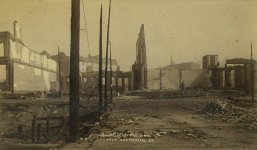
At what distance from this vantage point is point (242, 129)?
12.5 m

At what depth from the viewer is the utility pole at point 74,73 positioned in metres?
9.70

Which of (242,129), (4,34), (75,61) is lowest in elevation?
(242,129)

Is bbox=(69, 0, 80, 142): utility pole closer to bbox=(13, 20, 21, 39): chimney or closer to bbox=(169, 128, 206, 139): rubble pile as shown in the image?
bbox=(169, 128, 206, 139): rubble pile

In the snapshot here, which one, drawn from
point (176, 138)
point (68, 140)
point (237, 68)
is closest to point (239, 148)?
point (176, 138)

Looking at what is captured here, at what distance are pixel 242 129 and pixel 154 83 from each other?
5139cm

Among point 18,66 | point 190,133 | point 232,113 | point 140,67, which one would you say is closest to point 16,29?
point 18,66

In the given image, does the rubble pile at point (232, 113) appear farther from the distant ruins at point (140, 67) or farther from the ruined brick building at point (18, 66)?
the distant ruins at point (140, 67)

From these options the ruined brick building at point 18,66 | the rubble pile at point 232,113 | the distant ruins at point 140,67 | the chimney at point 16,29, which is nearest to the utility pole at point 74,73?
the rubble pile at point 232,113

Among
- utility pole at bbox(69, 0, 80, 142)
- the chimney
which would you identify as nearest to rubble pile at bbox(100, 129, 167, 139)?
utility pole at bbox(69, 0, 80, 142)

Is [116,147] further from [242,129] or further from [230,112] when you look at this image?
[230,112]

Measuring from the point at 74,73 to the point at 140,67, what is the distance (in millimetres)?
35171

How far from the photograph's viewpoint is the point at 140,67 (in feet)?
147

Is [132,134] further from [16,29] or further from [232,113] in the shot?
[16,29]

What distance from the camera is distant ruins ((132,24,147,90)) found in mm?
44844
